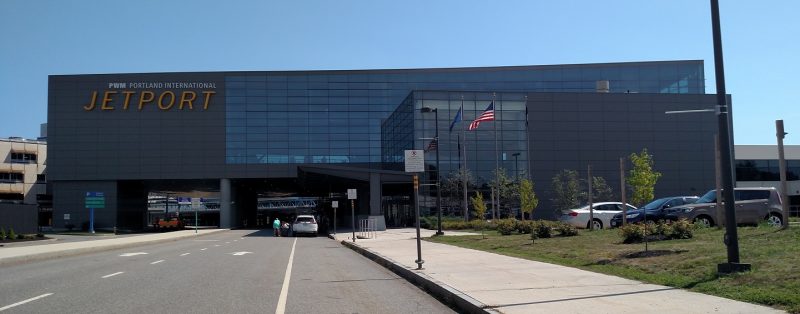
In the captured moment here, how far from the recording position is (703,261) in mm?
12594

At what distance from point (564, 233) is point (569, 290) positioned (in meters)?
13.6

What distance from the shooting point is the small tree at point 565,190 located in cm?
5388

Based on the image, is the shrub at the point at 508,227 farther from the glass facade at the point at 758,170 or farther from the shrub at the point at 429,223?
the glass facade at the point at 758,170

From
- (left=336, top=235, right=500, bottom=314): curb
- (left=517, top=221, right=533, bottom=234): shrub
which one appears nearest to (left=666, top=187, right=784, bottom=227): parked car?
(left=517, top=221, right=533, bottom=234): shrub

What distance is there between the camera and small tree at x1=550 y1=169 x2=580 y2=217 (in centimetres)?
5388

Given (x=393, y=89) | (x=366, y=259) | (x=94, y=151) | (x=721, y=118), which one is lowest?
(x=366, y=259)

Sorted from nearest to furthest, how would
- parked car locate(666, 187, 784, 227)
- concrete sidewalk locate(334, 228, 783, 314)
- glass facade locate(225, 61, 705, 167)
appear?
1. concrete sidewalk locate(334, 228, 783, 314)
2. parked car locate(666, 187, 784, 227)
3. glass facade locate(225, 61, 705, 167)

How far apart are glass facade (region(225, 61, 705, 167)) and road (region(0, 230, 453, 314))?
57535 mm

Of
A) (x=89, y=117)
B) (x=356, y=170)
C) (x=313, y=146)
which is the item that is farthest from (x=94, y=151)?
(x=356, y=170)

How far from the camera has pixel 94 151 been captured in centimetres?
7550

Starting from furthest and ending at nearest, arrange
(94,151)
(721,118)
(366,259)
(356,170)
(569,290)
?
(94,151) < (356,170) < (366,259) < (721,118) < (569,290)

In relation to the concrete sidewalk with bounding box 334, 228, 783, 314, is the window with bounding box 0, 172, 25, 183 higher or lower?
higher

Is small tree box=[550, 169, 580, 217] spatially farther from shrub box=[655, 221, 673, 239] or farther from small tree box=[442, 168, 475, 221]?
shrub box=[655, 221, 673, 239]

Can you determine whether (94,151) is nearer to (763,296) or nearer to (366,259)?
(366,259)
